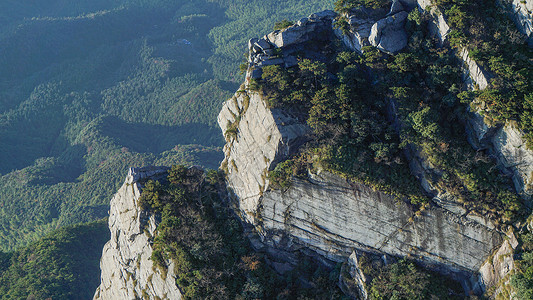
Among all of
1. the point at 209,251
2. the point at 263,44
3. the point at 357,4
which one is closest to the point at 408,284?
the point at 209,251

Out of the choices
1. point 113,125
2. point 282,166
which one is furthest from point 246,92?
point 113,125

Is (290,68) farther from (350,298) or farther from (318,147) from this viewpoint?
(350,298)

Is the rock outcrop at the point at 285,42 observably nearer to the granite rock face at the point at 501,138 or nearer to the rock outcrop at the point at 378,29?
the rock outcrop at the point at 378,29

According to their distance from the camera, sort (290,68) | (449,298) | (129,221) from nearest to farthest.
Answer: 1. (449,298)
2. (290,68)
3. (129,221)

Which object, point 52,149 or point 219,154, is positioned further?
point 52,149

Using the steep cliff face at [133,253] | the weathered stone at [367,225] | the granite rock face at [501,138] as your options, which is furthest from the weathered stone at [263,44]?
the granite rock face at [501,138]

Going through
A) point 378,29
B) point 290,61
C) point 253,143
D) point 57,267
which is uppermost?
point 378,29

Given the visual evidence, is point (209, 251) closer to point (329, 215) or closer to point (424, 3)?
point (329, 215)
